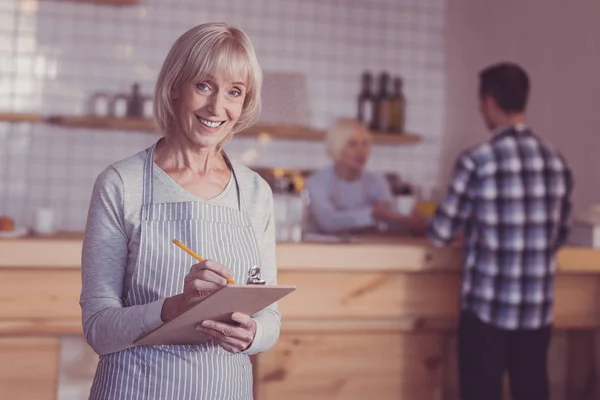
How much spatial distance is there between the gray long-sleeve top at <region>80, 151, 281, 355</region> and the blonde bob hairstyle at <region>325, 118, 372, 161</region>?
3.07 m

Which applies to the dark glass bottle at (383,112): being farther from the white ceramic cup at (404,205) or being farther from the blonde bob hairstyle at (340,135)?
the white ceramic cup at (404,205)

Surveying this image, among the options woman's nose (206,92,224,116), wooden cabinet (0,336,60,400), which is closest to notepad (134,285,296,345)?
woman's nose (206,92,224,116)

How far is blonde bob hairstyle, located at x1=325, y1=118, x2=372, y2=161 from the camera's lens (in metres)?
4.48

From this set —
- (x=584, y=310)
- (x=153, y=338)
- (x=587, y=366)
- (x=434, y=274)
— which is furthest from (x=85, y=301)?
(x=587, y=366)

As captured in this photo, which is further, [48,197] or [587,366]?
[48,197]

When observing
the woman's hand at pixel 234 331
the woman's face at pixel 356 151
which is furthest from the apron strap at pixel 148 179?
the woman's face at pixel 356 151

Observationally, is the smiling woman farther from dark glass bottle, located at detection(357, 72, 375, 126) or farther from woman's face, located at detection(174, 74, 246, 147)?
dark glass bottle, located at detection(357, 72, 375, 126)

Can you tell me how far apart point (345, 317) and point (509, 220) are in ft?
2.34

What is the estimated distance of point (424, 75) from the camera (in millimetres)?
5035

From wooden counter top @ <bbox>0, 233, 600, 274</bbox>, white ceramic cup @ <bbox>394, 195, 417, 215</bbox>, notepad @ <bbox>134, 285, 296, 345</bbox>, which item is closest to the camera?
notepad @ <bbox>134, 285, 296, 345</bbox>

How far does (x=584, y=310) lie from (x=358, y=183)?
1589mm

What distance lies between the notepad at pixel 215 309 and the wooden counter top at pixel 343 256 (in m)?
1.42

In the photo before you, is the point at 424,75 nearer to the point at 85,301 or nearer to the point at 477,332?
the point at 477,332

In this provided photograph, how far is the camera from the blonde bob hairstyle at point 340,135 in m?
4.48
